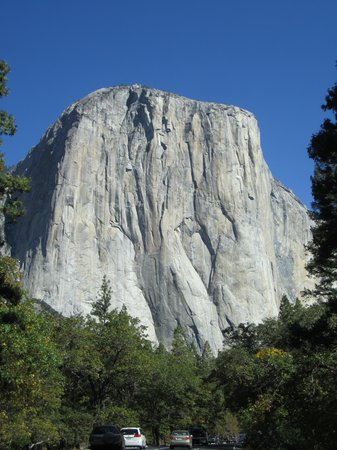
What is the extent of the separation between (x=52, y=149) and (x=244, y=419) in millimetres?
105770

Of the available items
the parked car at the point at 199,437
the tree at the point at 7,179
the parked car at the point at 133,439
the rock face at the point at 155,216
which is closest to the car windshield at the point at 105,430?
the parked car at the point at 133,439

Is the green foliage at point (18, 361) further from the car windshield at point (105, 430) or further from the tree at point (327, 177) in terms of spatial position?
the tree at point (327, 177)

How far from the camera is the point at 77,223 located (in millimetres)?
121125

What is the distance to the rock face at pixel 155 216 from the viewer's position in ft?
382

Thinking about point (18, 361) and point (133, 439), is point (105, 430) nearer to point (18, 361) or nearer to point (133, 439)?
point (133, 439)

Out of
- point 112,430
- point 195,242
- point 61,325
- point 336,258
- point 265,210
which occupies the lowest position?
point 112,430

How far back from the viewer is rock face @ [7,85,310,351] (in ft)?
382

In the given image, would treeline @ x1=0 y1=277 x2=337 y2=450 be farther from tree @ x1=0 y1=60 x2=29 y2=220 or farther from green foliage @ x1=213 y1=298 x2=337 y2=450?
tree @ x1=0 y1=60 x2=29 y2=220

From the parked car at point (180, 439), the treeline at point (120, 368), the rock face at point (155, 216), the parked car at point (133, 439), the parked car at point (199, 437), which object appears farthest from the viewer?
the rock face at point (155, 216)

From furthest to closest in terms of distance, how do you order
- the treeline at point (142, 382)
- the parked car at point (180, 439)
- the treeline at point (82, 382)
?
the parked car at point (180, 439)
the treeline at point (82, 382)
the treeline at point (142, 382)

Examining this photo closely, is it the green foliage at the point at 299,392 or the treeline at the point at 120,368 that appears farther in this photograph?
the treeline at the point at 120,368

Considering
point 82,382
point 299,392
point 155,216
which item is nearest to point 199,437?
point 82,382

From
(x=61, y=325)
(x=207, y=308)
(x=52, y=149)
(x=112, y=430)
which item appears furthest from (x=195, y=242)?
(x=112, y=430)

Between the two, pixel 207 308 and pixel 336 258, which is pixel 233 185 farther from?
pixel 336 258
